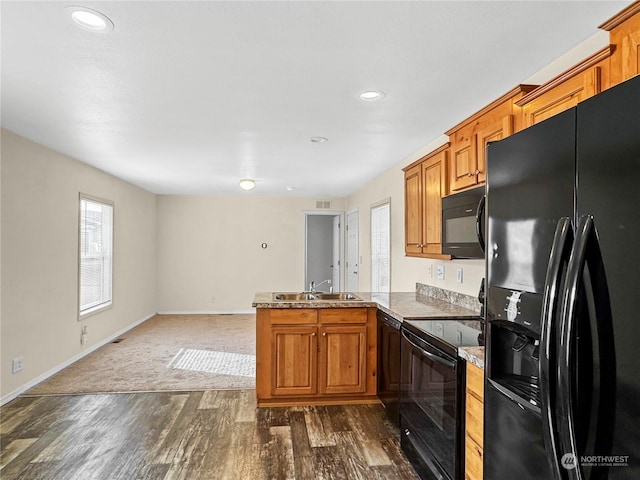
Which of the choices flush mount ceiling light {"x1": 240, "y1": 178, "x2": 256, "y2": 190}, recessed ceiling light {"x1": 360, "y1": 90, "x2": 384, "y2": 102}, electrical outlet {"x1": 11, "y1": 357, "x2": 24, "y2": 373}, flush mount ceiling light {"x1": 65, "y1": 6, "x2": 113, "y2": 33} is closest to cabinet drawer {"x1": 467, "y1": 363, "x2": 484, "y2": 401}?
recessed ceiling light {"x1": 360, "y1": 90, "x2": 384, "y2": 102}

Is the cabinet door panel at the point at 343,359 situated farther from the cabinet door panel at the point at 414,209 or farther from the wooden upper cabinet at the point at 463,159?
the wooden upper cabinet at the point at 463,159

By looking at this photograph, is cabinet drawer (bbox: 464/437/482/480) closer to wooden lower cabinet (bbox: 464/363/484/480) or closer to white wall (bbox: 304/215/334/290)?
wooden lower cabinet (bbox: 464/363/484/480)

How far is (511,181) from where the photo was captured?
4.46 ft

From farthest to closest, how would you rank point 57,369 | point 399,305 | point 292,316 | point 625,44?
point 57,369 → point 292,316 → point 399,305 → point 625,44

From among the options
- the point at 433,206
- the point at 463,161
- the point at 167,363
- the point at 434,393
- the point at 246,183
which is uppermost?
the point at 246,183

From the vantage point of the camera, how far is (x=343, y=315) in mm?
3654

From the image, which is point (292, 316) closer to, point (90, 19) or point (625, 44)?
point (90, 19)

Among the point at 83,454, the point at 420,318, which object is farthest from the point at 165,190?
the point at 420,318

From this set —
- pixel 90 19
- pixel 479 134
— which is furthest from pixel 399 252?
pixel 90 19

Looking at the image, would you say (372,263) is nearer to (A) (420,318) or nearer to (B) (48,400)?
(A) (420,318)

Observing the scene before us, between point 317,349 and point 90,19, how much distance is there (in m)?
2.77

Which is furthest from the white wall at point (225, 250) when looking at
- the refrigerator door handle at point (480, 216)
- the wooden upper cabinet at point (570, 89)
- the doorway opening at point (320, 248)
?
the wooden upper cabinet at point (570, 89)

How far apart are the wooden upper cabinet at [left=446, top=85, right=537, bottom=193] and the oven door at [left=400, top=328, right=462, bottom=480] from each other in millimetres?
1076

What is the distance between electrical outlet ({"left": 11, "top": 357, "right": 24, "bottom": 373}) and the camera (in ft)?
12.4
